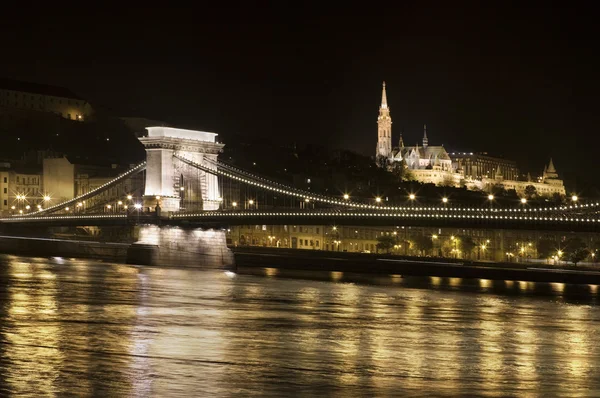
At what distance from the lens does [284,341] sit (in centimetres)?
2294

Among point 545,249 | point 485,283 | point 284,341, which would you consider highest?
point 545,249

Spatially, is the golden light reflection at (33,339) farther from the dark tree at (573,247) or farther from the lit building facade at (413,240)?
the lit building facade at (413,240)

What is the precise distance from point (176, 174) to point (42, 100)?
78079 millimetres

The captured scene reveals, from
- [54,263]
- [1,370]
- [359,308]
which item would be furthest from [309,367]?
[54,263]

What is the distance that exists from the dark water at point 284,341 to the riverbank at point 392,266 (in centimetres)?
1421

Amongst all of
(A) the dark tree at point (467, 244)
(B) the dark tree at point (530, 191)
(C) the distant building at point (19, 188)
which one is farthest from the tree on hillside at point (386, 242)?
(B) the dark tree at point (530, 191)

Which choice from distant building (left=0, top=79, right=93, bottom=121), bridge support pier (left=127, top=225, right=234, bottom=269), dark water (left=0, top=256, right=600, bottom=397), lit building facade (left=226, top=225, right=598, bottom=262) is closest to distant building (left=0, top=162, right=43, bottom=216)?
lit building facade (left=226, top=225, right=598, bottom=262)

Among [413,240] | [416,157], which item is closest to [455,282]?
[413,240]

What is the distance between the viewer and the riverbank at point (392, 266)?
55844mm

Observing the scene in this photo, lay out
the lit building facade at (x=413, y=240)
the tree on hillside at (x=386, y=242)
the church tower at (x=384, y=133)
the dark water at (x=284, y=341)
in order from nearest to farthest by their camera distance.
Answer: the dark water at (x=284, y=341), the tree on hillside at (x=386, y=242), the lit building facade at (x=413, y=240), the church tower at (x=384, y=133)

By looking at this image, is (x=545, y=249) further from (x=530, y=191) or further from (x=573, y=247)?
(x=530, y=191)

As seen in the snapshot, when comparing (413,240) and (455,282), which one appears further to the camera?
(413,240)

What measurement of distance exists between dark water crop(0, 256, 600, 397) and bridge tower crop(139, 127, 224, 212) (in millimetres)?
15240

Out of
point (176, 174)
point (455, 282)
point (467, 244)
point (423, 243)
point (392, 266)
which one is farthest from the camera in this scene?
point (423, 243)
